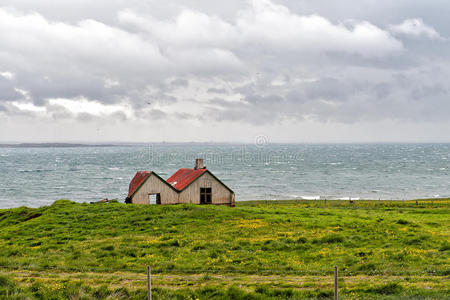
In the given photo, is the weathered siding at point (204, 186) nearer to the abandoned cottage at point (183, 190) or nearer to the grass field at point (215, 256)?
the abandoned cottage at point (183, 190)

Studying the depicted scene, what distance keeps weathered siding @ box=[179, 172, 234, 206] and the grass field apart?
624cm

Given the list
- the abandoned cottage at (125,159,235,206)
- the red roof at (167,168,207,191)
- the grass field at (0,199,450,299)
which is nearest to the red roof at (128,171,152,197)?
the abandoned cottage at (125,159,235,206)

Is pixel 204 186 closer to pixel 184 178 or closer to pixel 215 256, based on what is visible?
pixel 184 178

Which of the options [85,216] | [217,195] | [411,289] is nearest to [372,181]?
[217,195]

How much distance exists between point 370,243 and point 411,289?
1168 centimetres

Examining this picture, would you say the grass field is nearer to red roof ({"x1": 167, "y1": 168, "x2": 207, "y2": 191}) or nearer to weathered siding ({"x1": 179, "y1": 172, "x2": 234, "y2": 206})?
weathered siding ({"x1": 179, "y1": 172, "x2": 234, "y2": 206})

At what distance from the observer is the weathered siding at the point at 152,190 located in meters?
45.8

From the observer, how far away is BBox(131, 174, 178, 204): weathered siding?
45.8 meters

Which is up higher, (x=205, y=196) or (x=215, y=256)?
(x=205, y=196)

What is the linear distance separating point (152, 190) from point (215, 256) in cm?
2456

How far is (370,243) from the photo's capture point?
26500 millimetres

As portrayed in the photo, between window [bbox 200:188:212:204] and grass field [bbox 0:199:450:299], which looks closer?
grass field [bbox 0:199:450:299]

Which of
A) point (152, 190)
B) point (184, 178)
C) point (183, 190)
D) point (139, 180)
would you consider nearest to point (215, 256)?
point (183, 190)

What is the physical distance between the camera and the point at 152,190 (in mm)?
45969
